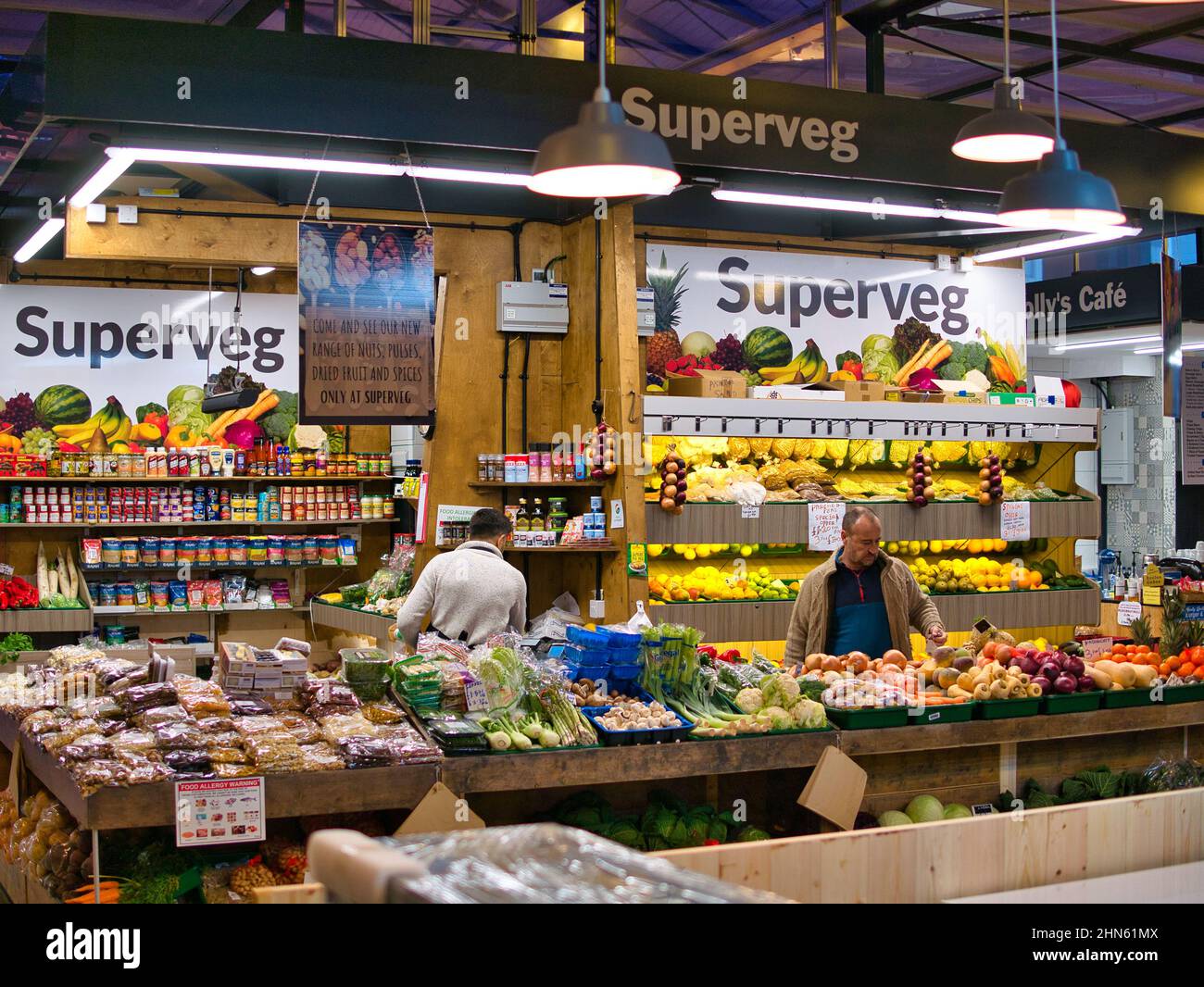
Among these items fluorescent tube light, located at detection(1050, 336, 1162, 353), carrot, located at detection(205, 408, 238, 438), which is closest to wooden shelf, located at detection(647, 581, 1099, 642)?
fluorescent tube light, located at detection(1050, 336, 1162, 353)

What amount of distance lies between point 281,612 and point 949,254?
264 inches

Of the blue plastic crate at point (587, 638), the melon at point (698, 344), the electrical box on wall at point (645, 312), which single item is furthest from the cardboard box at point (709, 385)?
the blue plastic crate at point (587, 638)

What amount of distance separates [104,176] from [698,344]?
166 inches

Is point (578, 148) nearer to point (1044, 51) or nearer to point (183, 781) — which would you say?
point (183, 781)

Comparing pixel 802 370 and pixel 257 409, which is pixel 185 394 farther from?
pixel 802 370

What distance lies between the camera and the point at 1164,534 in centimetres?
1491

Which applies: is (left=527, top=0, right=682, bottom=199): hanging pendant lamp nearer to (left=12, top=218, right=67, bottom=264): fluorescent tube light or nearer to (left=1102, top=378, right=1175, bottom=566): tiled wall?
(left=12, top=218, right=67, bottom=264): fluorescent tube light

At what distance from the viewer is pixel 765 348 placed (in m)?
9.41

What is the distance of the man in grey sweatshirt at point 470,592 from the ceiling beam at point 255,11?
3292 mm

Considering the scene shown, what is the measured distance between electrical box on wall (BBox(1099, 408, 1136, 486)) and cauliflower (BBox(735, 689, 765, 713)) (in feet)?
36.2

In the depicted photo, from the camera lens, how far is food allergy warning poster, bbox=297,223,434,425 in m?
6.96

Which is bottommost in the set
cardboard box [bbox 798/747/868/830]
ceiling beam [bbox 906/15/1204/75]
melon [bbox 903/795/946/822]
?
melon [bbox 903/795/946/822]

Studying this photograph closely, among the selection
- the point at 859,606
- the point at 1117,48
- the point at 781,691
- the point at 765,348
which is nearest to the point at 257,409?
the point at 765,348
